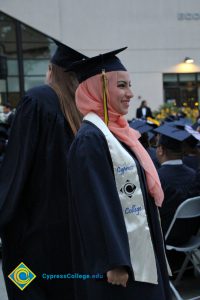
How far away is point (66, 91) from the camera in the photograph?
2652 millimetres

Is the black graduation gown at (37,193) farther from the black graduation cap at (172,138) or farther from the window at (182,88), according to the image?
the window at (182,88)

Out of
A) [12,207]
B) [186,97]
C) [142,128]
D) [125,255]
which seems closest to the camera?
[125,255]

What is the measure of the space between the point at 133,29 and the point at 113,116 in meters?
20.5

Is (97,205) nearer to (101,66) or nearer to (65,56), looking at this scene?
(101,66)

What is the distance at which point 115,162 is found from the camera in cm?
209

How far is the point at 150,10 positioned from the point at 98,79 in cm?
2088

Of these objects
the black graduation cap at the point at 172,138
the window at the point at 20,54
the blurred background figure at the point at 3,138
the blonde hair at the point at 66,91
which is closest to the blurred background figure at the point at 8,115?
the blurred background figure at the point at 3,138

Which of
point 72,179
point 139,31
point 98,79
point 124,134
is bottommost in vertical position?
point 72,179

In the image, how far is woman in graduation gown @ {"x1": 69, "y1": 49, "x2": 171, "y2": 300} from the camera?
2.01 meters

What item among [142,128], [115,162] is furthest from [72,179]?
[142,128]

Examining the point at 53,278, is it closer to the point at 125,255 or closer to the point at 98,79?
the point at 125,255

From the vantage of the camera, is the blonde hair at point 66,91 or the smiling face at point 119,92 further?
the blonde hair at point 66,91

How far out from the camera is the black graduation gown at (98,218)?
1.98m

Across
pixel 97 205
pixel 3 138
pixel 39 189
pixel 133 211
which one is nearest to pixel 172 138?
pixel 39 189
